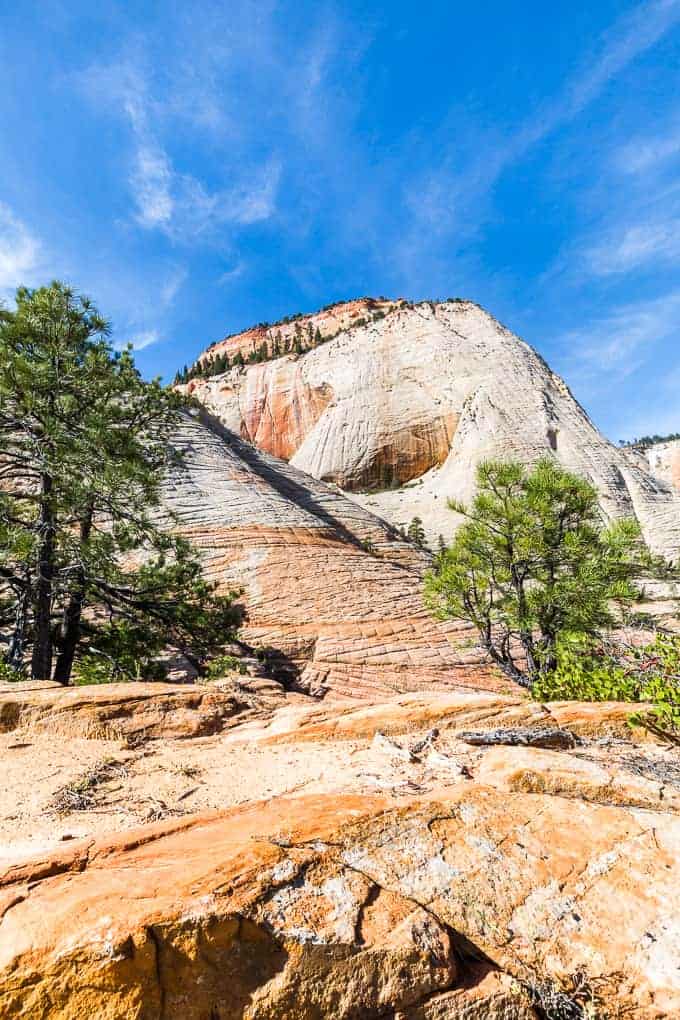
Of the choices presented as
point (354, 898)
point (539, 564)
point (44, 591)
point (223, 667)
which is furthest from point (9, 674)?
point (539, 564)

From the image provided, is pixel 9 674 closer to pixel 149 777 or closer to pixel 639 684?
pixel 149 777

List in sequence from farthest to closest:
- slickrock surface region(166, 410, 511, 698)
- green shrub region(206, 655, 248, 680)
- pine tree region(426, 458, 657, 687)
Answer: slickrock surface region(166, 410, 511, 698) < pine tree region(426, 458, 657, 687) < green shrub region(206, 655, 248, 680)

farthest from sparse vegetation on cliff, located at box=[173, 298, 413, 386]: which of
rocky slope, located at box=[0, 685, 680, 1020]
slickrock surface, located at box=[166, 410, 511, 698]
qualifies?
rocky slope, located at box=[0, 685, 680, 1020]

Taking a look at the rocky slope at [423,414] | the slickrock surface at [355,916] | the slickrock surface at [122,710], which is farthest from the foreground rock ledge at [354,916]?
the rocky slope at [423,414]

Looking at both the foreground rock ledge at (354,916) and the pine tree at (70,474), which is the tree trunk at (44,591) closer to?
the pine tree at (70,474)

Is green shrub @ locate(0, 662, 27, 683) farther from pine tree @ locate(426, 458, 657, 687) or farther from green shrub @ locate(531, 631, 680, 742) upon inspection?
green shrub @ locate(531, 631, 680, 742)

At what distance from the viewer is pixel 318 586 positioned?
1320 centimetres

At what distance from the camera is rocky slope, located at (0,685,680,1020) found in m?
1.61

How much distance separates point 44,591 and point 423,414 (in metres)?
35.9

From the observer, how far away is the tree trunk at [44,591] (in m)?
7.86

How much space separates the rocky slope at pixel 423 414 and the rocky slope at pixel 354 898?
2781 cm

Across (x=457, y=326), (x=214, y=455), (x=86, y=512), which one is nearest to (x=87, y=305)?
(x=86, y=512)

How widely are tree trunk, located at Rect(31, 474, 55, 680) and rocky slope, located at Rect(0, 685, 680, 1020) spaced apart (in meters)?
5.27

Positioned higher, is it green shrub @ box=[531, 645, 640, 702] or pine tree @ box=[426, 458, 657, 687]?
pine tree @ box=[426, 458, 657, 687]
